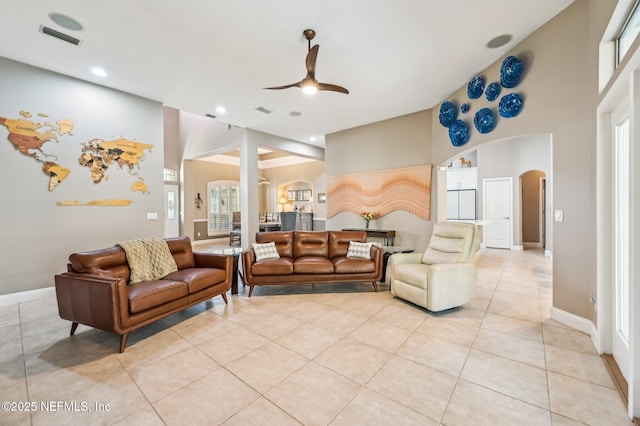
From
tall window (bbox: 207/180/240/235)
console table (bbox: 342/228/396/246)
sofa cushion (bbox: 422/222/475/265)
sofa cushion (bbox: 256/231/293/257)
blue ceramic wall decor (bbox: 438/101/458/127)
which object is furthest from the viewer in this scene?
tall window (bbox: 207/180/240/235)

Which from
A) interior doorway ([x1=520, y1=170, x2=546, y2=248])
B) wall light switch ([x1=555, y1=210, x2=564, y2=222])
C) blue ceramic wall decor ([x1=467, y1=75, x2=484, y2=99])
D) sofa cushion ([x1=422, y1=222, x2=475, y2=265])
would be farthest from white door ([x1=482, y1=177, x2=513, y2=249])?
wall light switch ([x1=555, y1=210, x2=564, y2=222])

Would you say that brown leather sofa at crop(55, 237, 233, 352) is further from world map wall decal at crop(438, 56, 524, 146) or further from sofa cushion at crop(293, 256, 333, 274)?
world map wall decal at crop(438, 56, 524, 146)

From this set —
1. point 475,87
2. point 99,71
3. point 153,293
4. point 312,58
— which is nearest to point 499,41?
point 475,87

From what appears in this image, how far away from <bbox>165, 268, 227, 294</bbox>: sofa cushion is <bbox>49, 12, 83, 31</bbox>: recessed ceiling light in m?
2.97

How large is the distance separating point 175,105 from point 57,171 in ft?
7.42

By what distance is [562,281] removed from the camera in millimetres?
2885

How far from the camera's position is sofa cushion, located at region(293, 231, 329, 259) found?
4406 mm

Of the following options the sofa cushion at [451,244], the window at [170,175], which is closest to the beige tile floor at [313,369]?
the sofa cushion at [451,244]

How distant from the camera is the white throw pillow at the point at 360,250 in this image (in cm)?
415

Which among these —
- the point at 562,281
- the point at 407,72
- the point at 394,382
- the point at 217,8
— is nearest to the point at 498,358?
the point at 394,382

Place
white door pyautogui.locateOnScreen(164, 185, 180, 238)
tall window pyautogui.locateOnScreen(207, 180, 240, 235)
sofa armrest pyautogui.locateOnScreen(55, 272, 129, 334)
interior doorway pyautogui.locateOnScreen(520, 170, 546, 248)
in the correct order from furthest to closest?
1. tall window pyautogui.locateOnScreen(207, 180, 240, 235)
2. white door pyautogui.locateOnScreen(164, 185, 180, 238)
3. interior doorway pyautogui.locateOnScreen(520, 170, 546, 248)
4. sofa armrest pyautogui.locateOnScreen(55, 272, 129, 334)

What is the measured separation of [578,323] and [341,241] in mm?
2961

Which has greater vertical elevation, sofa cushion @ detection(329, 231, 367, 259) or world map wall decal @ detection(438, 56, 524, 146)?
world map wall decal @ detection(438, 56, 524, 146)

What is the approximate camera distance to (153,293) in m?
2.61
